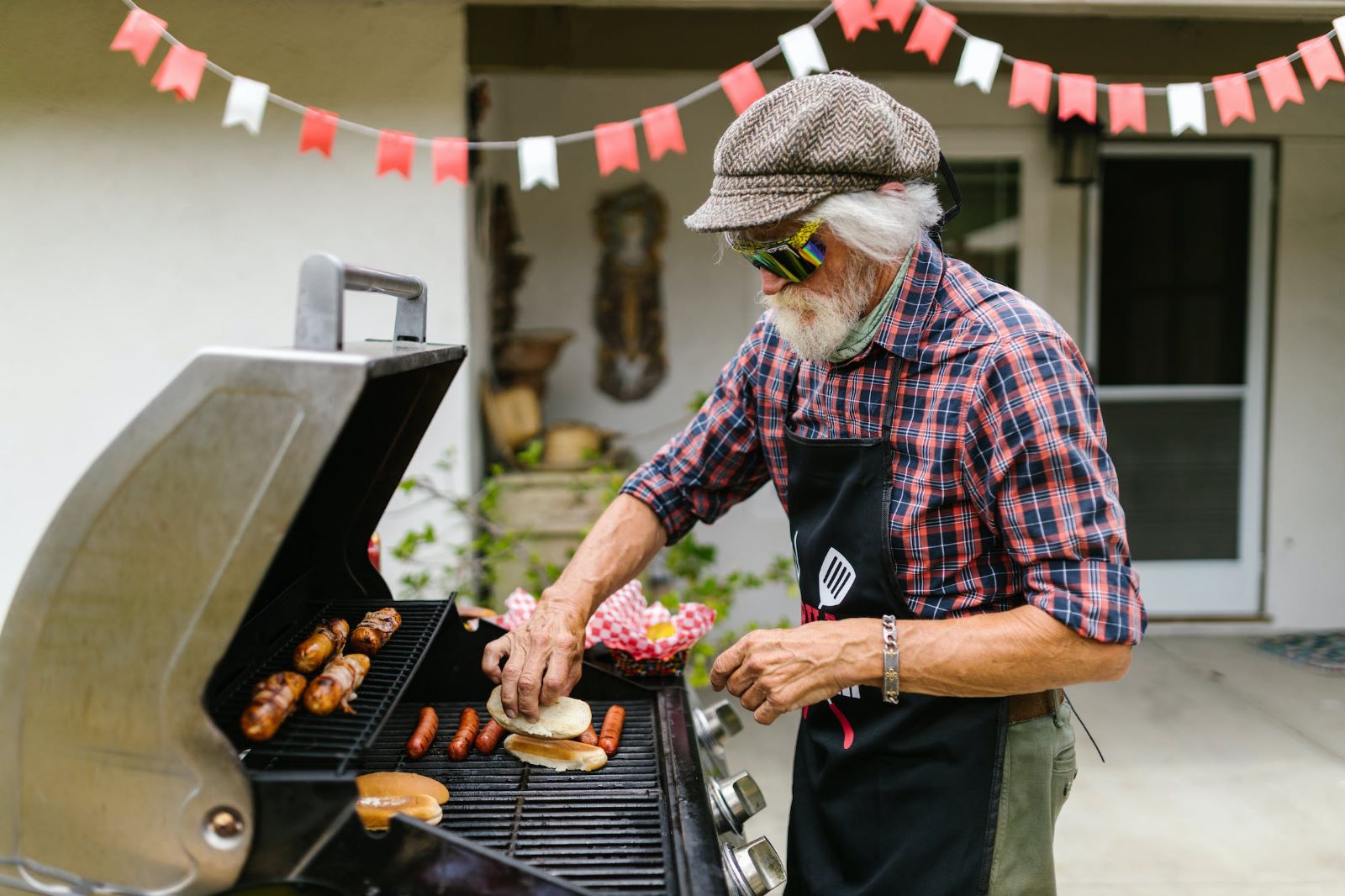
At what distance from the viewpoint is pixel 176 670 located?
4.02ft

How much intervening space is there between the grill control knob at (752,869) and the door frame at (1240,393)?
475 cm

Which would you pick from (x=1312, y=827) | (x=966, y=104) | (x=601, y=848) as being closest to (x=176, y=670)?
(x=601, y=848)

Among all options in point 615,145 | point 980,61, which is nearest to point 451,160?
point 615,145

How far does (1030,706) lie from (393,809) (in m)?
1.08

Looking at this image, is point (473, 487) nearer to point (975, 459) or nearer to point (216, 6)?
point (216, 6)

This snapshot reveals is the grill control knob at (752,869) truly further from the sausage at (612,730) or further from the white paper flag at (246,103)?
the white paper flag at (246,103)

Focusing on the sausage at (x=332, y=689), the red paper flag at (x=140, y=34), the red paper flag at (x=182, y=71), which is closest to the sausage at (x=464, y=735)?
the sausage at (x=332, y=689)

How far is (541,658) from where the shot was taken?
192 cm

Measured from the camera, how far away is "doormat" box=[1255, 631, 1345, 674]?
566 centimetres

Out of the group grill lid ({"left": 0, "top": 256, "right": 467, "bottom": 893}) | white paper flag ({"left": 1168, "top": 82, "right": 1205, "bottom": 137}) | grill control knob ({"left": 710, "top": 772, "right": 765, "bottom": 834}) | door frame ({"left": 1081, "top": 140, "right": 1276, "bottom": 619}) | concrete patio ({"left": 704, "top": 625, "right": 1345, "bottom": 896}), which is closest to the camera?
grill lid ({"left": 0, "top": 256, "right": 467, "bottom": 893})

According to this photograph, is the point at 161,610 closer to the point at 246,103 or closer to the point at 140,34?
the point at 246,103

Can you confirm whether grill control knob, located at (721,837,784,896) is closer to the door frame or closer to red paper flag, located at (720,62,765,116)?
red paper flag, located at (720,62,765,116)

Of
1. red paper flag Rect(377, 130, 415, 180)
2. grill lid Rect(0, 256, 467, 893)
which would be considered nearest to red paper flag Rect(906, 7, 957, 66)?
red paper flag Rect(377, 130, 415, 180)

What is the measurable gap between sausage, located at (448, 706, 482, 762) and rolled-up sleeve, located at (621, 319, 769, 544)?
566mm
